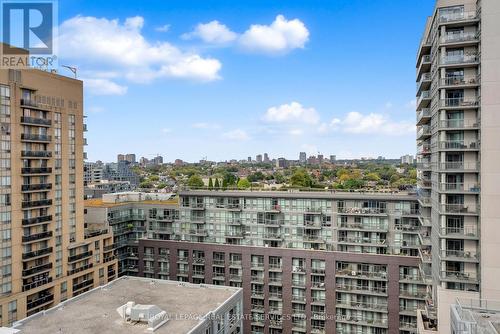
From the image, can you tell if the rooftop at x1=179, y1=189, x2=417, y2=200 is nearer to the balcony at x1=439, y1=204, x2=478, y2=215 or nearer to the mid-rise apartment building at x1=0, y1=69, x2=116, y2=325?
the mid-rise apartment building at x1=0, y1=69, x2=116, y2=325

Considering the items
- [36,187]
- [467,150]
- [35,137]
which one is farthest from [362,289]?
[35,137]

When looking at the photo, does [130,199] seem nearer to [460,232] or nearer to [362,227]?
[362,227]

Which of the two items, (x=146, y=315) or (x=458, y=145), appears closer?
(x=458, y=145)

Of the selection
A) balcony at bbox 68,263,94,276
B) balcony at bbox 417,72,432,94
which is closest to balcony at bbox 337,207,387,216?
balcony at bbox 417,72,432,94

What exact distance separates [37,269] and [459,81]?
52380mm

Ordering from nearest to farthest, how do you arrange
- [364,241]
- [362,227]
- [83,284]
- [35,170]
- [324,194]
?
[35,170]
[83,284]
[364,241]
[362,227]
[324,194]

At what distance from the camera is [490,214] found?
3569 centimetres

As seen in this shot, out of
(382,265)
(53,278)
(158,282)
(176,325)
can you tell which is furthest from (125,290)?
(382,265)

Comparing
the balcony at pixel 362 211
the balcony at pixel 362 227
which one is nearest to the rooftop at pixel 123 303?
the balcony at pixel 362 227

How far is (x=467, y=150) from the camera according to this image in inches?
1459

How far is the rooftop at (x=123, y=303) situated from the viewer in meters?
38.4

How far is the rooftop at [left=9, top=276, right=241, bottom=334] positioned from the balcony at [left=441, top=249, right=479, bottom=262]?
24.6 metres

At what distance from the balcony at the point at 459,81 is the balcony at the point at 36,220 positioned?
48.9m

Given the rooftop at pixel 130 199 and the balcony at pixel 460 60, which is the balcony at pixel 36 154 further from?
the balcony at pixel 460 60
